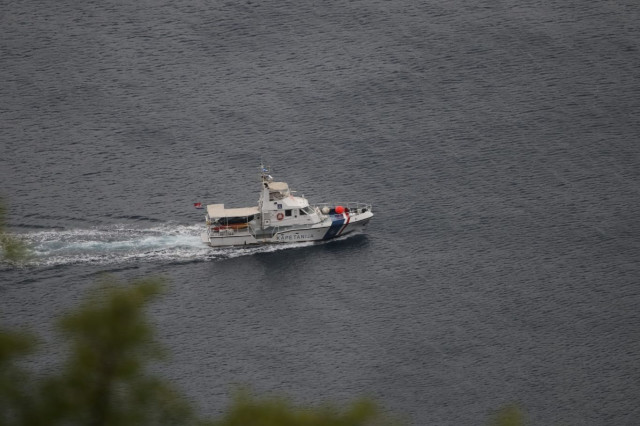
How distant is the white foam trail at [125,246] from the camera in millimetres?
134500

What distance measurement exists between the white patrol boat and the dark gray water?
2046 mm

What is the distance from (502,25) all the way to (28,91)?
80.2 m

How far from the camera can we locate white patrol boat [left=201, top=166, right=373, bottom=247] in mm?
139625

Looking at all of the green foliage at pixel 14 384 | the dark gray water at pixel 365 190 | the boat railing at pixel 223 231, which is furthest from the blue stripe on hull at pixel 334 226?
the green foliage at pixel 14 384

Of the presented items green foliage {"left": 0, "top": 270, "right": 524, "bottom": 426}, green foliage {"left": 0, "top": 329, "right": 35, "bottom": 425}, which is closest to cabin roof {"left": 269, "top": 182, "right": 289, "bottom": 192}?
green foliage {"left": 0, "top": 270, "right": 524, "bottom": 426}

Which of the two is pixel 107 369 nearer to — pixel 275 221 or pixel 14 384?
pixel 14 384

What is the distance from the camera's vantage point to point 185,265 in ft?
443

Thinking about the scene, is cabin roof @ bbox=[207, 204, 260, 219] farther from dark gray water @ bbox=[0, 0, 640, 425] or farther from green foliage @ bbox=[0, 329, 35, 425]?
green foliage @ bbox=[0, 329, 35, 425]

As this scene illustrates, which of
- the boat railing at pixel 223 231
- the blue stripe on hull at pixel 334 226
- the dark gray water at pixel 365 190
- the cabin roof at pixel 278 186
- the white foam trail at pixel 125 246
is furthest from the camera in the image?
the blue stripe on hull at pixel 334 226

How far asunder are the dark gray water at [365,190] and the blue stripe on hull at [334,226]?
246cm

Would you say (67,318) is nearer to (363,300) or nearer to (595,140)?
(363,300)

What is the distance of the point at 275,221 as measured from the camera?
462 ft

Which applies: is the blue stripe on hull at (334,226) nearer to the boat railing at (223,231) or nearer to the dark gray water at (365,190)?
the dark gray water at (365,190)

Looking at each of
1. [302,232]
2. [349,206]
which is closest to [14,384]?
[302,232]
